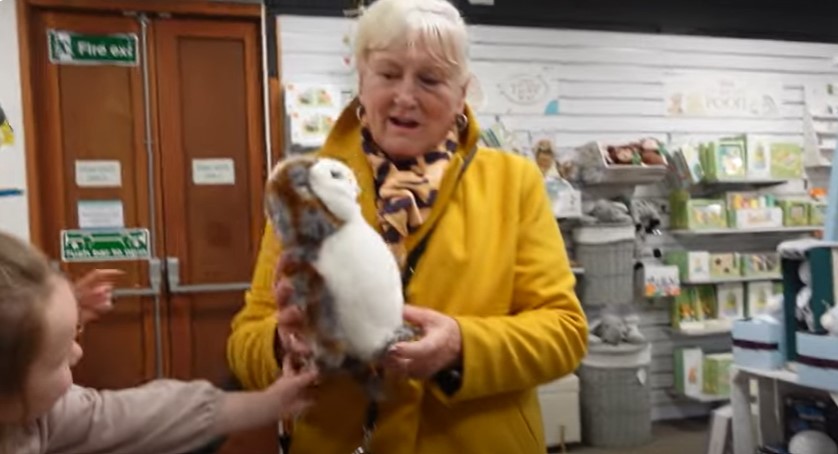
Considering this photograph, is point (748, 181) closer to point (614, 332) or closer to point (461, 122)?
point (614, 332)

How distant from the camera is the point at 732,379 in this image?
3.08 meters

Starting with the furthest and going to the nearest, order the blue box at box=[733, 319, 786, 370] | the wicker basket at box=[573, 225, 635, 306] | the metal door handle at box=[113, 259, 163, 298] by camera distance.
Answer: the wicker basket at box=[573, 225, 635, 306] → the metal door handle at box=[113, 259, 163, 298] → the blue box at box=[733, 319, 786, 370]

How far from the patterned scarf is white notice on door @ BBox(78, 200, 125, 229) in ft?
10.5

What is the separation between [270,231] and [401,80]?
32 cm

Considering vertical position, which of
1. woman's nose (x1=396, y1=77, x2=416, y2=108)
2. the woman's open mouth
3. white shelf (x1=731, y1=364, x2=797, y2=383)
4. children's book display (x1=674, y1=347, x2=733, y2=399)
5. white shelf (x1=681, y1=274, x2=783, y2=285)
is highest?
woman's nose (x1=396, y1=77, x2=416, y2=108)

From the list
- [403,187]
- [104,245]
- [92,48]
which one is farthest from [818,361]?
[92,48]

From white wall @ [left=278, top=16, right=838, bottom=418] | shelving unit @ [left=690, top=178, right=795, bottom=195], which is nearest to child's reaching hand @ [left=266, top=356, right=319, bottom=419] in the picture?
white wall @ [left=278, top=16, right=838, bottom=418]

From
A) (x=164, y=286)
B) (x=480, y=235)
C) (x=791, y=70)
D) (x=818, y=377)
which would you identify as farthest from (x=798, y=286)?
(x=791, y=70)

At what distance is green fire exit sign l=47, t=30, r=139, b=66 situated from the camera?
3936mm

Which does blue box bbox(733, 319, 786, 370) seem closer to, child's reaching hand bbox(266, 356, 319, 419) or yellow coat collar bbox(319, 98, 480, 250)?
yellow coat collar bbox(319, 98, 480, 250)

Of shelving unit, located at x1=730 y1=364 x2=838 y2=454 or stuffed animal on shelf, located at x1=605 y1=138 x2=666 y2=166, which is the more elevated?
stuffed animal on shelf, located at x1=605 y1=138 x2=666 y2=166

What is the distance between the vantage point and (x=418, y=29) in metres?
1.15

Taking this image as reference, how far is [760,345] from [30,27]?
3.85m

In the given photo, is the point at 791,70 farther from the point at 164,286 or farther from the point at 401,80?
the point at 401,80
